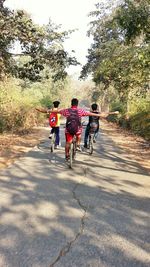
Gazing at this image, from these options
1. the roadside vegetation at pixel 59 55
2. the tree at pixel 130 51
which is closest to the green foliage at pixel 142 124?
the roadside vegetation at pixel 59 55

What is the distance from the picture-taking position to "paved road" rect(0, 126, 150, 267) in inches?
174

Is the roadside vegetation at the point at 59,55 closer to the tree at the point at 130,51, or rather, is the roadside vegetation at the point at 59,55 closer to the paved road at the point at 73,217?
the tree at the point at 130,51

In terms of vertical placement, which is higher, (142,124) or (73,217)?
(142,124)

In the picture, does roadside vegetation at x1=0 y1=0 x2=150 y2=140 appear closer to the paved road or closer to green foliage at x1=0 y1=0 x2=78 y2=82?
green foliage at x1=0 y1=0 x2=78 y2=82

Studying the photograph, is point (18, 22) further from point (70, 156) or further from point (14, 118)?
point (14, 118)

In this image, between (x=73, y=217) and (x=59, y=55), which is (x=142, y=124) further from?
(x=73, y=217)

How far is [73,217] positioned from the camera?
5961 millimetres

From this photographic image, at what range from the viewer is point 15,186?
7.98 m

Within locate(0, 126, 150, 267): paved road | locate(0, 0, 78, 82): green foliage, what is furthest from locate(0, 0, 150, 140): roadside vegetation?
locate(0, 126, 150, 267): paved road

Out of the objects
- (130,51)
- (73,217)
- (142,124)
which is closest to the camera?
(73,217)

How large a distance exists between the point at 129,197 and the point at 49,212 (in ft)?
7.17

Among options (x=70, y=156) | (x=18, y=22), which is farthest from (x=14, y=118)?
(x=70, y=156)

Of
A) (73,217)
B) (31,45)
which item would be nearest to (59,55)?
(31,45)

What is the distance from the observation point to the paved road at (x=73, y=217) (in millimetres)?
4426
